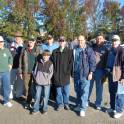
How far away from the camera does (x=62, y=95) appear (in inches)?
321

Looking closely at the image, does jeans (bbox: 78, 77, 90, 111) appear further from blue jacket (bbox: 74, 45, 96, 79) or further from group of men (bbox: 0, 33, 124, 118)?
blue jacket (bbox: 74, 45, 96, 79)

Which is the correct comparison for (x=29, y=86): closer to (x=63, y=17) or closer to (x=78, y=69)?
(x=78, y=69)

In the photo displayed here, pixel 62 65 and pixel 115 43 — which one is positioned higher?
pixel 115 43

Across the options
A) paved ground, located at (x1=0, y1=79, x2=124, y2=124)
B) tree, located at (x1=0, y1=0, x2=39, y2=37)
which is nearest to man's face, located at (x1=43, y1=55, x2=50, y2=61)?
paved ground, located at (x1=0, y1=79, x2=124, y2=124)

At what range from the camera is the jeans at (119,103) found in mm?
7645

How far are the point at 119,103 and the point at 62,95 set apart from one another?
139 centimetres

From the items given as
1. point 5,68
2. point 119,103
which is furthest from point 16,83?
point 119,103

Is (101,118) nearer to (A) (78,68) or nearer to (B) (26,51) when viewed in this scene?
(A) (78,68)

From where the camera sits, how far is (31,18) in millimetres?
26297

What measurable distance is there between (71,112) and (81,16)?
74.1ft

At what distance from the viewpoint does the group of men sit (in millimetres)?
7645

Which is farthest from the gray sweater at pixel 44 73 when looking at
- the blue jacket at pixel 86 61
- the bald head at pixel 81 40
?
the bald head at pixel 81 40

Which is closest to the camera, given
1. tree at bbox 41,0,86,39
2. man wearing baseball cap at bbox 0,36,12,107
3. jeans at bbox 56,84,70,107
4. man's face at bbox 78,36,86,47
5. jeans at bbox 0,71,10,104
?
man's face at bbox 78,36,86,47

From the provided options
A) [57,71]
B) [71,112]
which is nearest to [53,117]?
[71,112]
